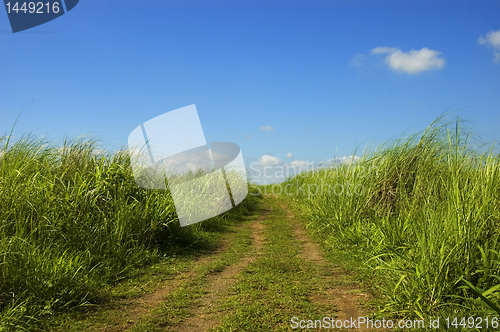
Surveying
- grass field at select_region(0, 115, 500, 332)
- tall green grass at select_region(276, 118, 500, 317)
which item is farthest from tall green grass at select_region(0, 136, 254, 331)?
tall green grass at select_region(276, 118, 500, 317)

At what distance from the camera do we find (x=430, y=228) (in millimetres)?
3420

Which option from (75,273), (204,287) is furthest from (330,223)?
(75,273)

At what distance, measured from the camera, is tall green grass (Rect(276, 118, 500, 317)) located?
3.13 m

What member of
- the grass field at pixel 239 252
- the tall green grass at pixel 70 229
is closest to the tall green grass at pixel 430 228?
the grass field at pixel 239 252

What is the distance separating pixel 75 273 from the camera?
356cm

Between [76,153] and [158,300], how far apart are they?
3392mm

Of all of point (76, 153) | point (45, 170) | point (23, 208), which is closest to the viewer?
point (23, 208)

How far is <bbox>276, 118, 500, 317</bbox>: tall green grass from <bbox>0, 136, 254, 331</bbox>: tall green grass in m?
2.86

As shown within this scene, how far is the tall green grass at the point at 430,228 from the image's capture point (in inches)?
123

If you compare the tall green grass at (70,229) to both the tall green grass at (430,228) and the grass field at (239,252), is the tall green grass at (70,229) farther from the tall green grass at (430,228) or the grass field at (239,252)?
the tall green grass at (430,228)

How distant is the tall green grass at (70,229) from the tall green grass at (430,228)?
286 cm

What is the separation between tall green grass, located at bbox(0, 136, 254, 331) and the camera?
331 centimetres

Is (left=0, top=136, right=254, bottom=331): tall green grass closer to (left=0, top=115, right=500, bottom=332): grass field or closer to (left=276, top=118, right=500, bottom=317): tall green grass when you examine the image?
(left=0, top=115, right=500, bottom=332): grass field

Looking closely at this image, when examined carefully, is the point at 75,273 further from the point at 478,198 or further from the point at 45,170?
the point at 478,198
